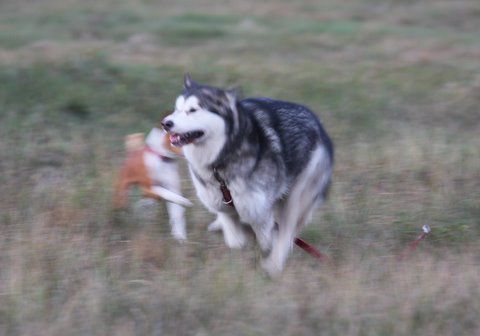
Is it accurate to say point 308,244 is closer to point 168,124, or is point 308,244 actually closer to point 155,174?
point 155,174

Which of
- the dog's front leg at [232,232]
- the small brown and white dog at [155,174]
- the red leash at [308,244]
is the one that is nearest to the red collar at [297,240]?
the red leash at [308,244]

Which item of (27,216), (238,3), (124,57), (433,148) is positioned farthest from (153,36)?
(27,216)

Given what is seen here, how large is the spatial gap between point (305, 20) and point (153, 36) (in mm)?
4148

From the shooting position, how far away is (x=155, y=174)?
6.44 metres

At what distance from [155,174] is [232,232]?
0.89 meters

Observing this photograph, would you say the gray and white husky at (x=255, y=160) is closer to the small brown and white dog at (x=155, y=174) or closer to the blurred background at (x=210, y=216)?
the blurred background at (x=210, y=216)

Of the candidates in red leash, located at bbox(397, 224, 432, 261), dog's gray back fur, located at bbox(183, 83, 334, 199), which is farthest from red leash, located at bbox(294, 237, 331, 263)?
red leash, located at bbox(397, 224, 432, 261)

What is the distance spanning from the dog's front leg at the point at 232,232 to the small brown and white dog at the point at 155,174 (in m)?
0.44

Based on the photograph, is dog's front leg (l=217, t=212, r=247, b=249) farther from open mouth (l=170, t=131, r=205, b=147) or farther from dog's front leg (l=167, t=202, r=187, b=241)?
open mouth (l=170, t=131, r=205, b=147)

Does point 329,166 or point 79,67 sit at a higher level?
point 329,166

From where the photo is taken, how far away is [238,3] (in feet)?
69.2

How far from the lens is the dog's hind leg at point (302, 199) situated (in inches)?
239

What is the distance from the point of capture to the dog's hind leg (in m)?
6.06

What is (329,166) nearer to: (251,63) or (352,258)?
(352,258)
